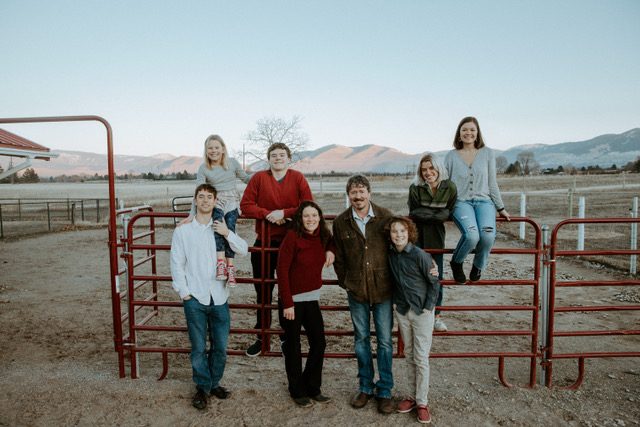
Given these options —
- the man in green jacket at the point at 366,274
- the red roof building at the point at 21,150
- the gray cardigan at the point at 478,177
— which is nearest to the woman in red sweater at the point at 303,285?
Answer: the man in green jacket at the point at 366,274

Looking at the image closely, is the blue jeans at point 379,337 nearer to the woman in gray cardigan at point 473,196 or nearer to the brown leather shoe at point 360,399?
the brown leather shoe at point 360,399

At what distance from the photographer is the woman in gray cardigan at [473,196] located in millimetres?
3432

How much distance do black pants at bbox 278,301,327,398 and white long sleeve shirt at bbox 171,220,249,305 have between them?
23.7 inches

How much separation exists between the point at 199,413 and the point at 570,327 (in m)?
4.78

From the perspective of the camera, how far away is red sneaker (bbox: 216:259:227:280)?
3361mm

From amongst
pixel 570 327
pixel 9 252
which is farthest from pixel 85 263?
pixel 570 327

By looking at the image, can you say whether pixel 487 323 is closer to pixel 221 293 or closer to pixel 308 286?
pixel 308 286

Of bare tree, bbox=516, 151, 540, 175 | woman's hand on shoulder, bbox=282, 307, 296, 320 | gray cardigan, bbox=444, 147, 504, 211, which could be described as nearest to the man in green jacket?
woman's hand on shoulder, bbox=282, 307, 296, 320

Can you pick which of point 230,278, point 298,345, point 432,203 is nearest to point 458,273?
point 432,203

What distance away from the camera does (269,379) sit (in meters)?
3.97

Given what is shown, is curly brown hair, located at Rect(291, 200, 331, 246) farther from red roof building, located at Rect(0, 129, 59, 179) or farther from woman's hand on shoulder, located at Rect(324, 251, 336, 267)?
red roof building, located at Rect(0, 129, 59, 179)

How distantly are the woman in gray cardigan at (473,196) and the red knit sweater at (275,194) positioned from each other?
1333 millimetres

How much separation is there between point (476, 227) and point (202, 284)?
7.50ft

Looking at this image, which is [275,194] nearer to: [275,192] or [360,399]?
[275,192]
